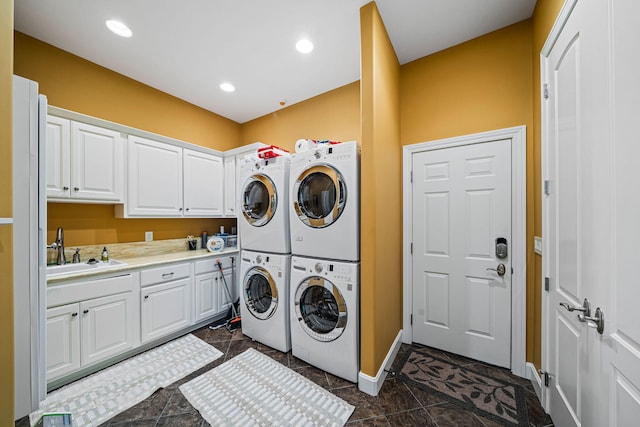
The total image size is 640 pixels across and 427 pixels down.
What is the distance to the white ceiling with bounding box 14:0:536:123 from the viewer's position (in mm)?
1723

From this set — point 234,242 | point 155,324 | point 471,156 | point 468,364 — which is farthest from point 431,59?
point 155,324

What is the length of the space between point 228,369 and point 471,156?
2.89m

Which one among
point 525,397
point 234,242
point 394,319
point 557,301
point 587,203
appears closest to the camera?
point 587,203

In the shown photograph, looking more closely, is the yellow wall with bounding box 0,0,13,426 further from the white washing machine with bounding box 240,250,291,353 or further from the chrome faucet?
the chrome faucet

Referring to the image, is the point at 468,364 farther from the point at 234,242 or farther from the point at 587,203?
the point at 234,242

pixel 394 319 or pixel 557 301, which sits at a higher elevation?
pixel 557 301

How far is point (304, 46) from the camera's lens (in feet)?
7.02

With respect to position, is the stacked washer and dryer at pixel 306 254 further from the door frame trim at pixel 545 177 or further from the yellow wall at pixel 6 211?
the yellow wall at pixel 6 211

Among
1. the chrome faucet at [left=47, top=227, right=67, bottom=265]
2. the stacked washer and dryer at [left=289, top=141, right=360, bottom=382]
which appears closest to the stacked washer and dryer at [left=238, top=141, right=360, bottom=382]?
the stacked washer and dryer at [left=289, top=141, right=360, bottom=382]

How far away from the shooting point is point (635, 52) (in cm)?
72

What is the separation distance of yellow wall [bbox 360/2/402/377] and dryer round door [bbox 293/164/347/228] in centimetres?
20

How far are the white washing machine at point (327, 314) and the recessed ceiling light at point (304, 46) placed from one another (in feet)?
6.58

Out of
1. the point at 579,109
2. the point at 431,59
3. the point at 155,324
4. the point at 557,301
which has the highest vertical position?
the point at 431,59

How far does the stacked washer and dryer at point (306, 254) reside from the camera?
1750 mm
